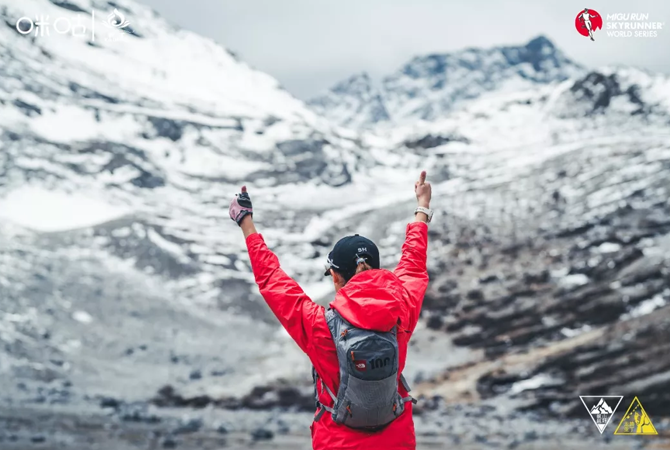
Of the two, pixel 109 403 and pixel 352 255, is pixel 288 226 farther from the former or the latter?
pixel 352 255

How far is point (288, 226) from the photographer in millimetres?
54875

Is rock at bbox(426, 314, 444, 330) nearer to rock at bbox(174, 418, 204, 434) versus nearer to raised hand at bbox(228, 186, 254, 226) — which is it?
rock at bbox(174, 418, 204, 434)

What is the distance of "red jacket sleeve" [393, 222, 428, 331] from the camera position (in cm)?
402

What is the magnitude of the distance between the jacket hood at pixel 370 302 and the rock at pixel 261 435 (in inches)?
802

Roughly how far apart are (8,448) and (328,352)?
1997cm

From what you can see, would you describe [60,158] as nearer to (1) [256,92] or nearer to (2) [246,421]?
(2) [246,421]

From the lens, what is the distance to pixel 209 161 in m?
70.9

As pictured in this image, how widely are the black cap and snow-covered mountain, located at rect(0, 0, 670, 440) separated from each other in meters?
24.0

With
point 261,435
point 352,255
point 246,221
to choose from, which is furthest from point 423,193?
point 261,435

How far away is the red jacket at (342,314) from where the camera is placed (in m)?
3.47

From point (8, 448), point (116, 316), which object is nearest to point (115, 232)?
point (116, 316)

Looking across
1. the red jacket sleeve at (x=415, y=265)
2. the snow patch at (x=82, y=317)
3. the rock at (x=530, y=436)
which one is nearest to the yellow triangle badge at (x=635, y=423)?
the rock at (x=530, y=436)

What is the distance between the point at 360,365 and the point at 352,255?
65 centimetres

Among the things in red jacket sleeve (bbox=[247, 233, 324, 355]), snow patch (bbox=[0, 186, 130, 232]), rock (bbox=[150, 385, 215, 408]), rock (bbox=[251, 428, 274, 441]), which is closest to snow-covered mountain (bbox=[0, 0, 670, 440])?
snow patch (bbox=[0, 186, 130, 232])
